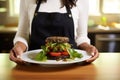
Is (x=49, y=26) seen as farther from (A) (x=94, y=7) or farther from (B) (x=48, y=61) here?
(A) (x=94, y=7)

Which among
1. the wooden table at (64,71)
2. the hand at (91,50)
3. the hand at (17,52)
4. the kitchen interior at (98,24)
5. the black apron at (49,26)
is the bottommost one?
the kitchen interior at (98,24)

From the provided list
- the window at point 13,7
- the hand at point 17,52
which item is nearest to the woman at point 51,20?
the hand at point 17,52

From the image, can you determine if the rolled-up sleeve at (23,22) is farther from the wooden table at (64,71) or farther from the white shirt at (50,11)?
the wooden table at (64,71)

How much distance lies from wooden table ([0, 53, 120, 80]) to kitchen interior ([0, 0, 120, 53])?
1647 mm

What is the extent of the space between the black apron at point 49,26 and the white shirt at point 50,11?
0.07 feet

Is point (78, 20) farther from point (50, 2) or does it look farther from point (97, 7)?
point (97, 7)

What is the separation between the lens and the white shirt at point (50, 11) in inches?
57.1

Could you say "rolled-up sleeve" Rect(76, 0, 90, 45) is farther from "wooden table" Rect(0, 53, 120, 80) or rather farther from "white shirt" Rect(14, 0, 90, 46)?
"wooden table" Rect(0, 53, 120, 80)

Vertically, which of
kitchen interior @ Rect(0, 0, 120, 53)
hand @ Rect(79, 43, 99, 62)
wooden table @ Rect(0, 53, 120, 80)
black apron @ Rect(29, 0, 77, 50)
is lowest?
kitchen interior @ Rect(0, 0, 120, 53)

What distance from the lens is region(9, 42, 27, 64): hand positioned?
1131mm

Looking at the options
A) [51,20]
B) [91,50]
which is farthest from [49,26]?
[91,50]

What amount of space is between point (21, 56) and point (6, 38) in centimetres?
178

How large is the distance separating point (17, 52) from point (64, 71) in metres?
0.24

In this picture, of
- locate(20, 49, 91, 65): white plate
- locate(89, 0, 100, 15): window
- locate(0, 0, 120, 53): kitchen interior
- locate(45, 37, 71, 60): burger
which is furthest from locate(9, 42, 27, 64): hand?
locate(89, 0, 100, 15): window
